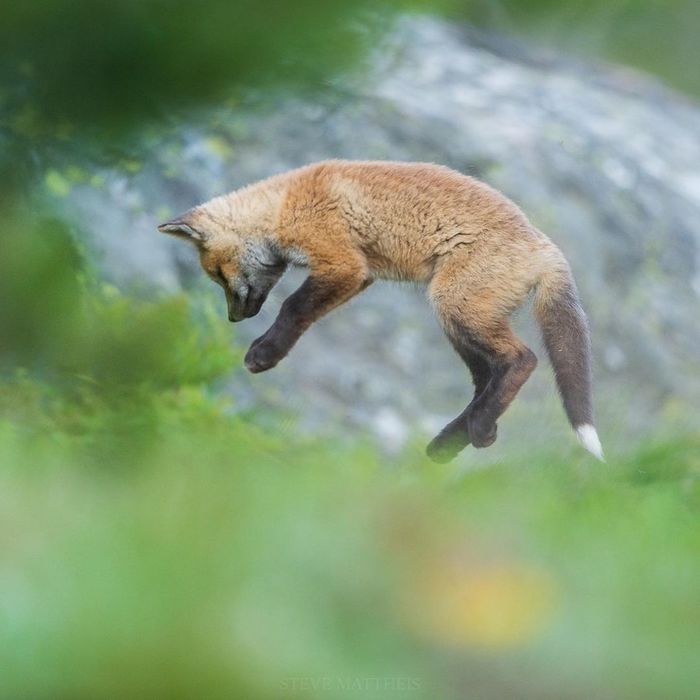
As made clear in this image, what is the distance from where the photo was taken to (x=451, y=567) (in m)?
2.62

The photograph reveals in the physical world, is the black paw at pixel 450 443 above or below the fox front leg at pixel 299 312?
below

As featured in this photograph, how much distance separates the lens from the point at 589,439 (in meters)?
4.04

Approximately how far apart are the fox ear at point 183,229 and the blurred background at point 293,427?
0.36 metres

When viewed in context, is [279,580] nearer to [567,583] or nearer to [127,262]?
[567,583]

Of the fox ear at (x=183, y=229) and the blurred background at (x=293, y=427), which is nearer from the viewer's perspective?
the blurred background at (x=293, y=427)

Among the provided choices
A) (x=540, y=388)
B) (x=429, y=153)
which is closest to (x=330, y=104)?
(x=429, y=153)

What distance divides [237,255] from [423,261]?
26.6 inches

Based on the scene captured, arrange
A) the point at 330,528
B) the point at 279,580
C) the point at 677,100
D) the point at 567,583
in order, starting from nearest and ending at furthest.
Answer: the point at 279,580, the point at 330,528, the point at 567,583, the point at 677,100

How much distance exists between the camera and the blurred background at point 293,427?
192 cm

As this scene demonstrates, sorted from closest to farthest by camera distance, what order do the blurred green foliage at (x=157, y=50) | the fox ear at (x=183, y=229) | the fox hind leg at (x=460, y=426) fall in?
the blurred green foliage at (x=157, y=50), the fox hind leg at (x=460, y=426), the fox ear at (x=183, y=229)

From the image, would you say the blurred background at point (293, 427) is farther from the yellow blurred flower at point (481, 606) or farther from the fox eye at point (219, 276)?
the fox eye at point (219, 276)

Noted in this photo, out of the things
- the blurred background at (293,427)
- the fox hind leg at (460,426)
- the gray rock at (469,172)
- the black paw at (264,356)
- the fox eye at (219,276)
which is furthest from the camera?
the gray rock at (469,172)

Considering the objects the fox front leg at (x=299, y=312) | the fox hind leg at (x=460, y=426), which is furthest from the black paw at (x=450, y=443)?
the fox front leg at (x=299, y=312)

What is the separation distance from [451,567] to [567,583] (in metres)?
0.54
